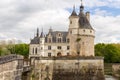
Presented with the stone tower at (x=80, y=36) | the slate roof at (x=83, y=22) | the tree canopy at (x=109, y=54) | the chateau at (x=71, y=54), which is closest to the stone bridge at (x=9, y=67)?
the chateau at (x=71, y=54)

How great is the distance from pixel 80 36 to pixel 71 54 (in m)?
3.16

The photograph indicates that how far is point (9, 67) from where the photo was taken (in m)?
21.4

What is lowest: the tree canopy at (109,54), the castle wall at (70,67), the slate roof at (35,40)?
the castle wall at (70,67)

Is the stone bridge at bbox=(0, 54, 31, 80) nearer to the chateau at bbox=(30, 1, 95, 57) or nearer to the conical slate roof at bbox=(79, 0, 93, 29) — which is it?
the chateau at bbox=(30, 1, 95, 57)

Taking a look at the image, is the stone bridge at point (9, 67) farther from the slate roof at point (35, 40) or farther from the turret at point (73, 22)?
the slate roof at point (35, 40)

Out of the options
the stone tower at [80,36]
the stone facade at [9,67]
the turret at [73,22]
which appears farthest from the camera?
the turret at [73,22]

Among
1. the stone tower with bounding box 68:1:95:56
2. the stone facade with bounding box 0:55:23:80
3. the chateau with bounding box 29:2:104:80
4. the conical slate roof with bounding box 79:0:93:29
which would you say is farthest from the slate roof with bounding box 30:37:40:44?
the stone facade with bounding box 0:55:23:80

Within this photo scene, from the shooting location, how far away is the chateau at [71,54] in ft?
133

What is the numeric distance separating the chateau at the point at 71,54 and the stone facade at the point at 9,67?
47.1 feet

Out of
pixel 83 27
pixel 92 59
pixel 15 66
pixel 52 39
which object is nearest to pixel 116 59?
pixel 52 39

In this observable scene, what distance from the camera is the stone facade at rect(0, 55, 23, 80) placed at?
19.5 metres

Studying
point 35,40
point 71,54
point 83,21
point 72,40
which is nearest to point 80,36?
point 72,40

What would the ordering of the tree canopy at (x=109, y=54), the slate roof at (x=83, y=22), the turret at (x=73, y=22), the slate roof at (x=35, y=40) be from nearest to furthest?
the turret at (x=73, y=22) < the slate roof at (x=83, y=22) < the slate roof at (x=35, y=40) < the tree canopy at (x=109, y=54)

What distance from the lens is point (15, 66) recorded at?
76.8ft
